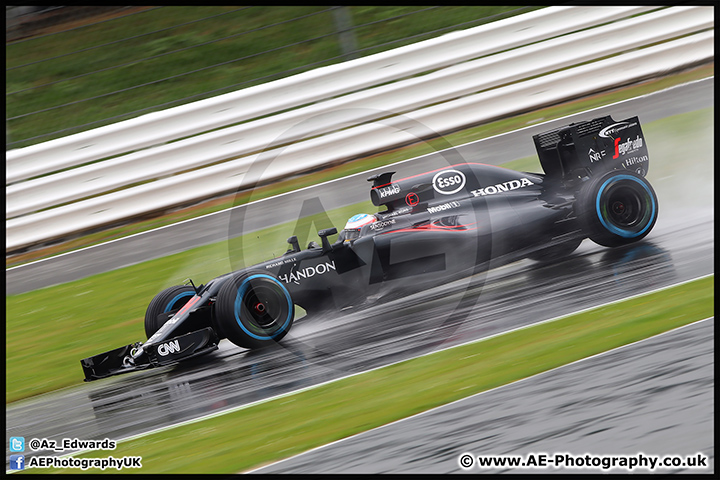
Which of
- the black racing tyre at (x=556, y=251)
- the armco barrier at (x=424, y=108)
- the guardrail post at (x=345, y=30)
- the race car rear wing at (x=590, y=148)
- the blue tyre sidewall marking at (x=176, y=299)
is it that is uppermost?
the guardrail post at (x=345, y=30)

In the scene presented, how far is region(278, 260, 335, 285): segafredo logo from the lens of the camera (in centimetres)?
549

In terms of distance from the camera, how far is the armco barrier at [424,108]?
335 inches

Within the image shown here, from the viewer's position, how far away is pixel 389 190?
5977mm

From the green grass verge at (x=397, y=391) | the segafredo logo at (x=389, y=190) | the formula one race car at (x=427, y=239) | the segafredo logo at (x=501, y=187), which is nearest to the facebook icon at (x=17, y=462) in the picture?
the green grass verge at (x=397, y=391)

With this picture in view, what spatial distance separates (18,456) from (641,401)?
4.05 metres

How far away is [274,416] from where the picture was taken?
455cm

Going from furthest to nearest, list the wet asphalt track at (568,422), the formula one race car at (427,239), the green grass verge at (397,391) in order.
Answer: the formula one race car at (427,239)
the green grass verge at (397,391)
the wet asphalt track at (568,422)

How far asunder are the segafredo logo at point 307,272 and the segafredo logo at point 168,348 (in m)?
0.93

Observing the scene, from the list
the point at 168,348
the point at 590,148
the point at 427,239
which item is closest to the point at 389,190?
the point at 427,239

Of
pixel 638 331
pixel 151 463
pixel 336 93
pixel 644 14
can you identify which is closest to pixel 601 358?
pixel 638 331

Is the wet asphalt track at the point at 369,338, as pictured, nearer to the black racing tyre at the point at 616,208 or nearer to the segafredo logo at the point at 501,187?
the black racing tyre at the point at 616,208

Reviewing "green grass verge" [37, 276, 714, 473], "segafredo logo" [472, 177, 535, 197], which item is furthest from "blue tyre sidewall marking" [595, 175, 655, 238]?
"green grass verge" [37, 276, 714, 473]
